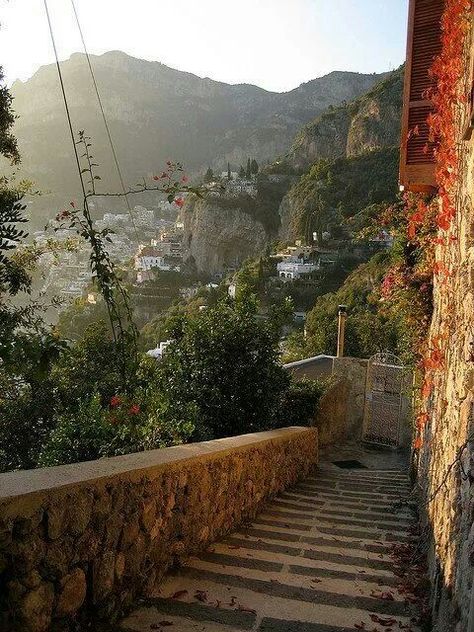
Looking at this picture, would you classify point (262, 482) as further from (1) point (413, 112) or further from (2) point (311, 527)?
(1) point (413, 112)

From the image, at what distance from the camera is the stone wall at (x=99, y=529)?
185cm

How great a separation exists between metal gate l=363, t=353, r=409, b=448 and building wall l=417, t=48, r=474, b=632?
886cm

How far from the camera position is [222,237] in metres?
91.6

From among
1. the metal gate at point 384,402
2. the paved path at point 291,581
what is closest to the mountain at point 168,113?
the metal gate at point 384,402

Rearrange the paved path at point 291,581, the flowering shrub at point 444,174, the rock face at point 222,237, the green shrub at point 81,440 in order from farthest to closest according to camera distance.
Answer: the rock face at point 222,237 → the green shrub at point 81,440 → the flowering shrub at point 444,174 → the paved path at point 291,581

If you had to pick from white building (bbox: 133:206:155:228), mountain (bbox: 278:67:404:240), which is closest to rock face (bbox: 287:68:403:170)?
mountain (bbox: 278:67:404:240)

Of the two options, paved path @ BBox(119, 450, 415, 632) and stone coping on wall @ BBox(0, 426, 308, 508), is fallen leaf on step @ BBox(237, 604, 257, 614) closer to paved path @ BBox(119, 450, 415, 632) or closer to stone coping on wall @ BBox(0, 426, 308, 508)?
paved path @ BBox(119, 450, 415, 632)

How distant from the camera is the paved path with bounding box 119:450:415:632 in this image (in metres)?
2.48

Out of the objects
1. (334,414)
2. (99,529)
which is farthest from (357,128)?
(99,529)

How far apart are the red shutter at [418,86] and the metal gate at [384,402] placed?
6617 mm

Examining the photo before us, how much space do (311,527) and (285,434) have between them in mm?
1520

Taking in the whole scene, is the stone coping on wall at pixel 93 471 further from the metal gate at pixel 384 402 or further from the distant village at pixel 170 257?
the distant village at pixel 170 257

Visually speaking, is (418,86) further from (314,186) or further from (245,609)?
(314,186)

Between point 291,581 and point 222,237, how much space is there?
8982cm
